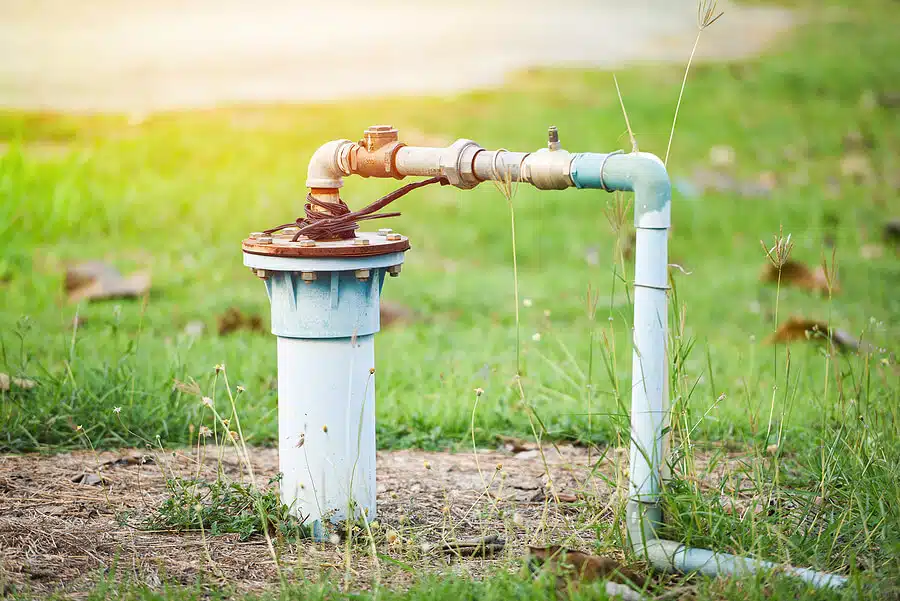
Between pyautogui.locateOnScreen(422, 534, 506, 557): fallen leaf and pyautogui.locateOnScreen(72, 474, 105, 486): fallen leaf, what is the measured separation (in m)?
1.26

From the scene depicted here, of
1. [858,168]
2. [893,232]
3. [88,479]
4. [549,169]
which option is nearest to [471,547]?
[549,169]

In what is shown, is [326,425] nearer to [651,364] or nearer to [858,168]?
[651,364]

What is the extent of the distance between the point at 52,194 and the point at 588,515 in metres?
5.91

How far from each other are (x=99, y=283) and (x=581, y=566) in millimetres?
4367

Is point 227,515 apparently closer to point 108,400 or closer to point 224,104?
point 108,400

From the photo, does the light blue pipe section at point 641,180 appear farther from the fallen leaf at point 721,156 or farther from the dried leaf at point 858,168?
the dried leaf at point 858,168

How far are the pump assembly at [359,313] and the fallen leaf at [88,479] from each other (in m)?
0.83

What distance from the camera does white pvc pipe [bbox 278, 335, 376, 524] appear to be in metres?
2.63

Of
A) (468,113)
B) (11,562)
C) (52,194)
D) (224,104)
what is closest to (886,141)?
Answer: (468,113)

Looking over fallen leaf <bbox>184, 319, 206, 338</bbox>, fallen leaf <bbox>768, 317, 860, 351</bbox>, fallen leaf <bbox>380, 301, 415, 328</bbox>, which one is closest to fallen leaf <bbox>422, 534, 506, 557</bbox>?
fallen leaf <bbox>768, 317, 860, 351</bbox>

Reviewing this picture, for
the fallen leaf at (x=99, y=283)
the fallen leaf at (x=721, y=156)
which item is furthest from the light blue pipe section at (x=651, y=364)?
the fallen leaf at (x=721, y=156)

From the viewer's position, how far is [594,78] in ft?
37.2

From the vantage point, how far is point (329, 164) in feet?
9.18

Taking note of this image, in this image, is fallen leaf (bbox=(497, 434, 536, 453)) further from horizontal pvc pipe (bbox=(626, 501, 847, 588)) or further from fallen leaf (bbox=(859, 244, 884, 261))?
fallen leaf (bbox=(859, 244, 884, 261))
